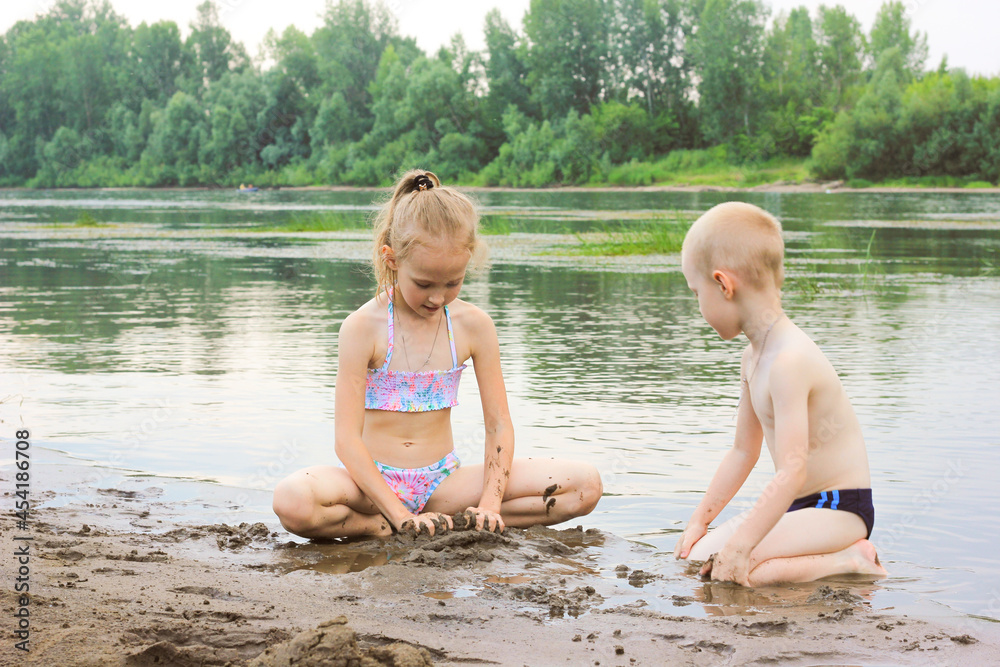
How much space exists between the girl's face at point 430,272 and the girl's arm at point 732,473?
105 centimetres

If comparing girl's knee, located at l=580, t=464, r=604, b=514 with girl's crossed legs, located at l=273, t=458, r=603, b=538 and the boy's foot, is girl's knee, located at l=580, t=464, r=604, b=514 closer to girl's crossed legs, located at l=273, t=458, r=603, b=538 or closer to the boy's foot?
girl's crossed legs, located at l=273, t=458, r=603, b=538

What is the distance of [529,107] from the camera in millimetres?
81312

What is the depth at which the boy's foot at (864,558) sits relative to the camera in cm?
337

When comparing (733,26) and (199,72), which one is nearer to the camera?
(733,26)

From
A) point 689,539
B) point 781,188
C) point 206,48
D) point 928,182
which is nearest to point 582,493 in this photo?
point 689,539

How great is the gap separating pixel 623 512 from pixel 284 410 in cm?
245

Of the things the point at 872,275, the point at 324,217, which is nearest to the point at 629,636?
the point at 872,275

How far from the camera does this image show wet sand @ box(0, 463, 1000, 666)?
245cm

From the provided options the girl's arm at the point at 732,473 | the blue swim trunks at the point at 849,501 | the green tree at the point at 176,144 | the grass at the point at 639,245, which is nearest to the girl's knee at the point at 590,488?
the girl's arm at the point at 732,473

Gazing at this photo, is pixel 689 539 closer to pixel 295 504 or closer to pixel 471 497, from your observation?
pixel 471 497

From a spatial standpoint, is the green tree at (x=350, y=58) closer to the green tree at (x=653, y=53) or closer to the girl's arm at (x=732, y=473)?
the green tree at (x=653, y=53)

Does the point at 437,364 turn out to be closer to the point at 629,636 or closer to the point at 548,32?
the point at 629,636

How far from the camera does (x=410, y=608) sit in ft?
9.50

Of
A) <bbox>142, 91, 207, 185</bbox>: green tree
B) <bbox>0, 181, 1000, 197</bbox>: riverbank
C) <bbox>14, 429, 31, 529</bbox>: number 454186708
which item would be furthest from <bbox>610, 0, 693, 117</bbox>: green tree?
<bbox>14, 429, 31, 529</bbox>: number 454186708
